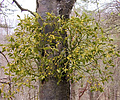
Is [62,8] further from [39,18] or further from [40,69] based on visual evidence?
[40,69]

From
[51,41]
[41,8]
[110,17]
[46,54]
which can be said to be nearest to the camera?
[51,41]

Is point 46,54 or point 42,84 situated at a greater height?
point 46,54

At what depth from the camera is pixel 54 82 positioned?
1579 millimetres

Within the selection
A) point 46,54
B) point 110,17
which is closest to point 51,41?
point 46,54

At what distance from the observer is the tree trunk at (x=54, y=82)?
1.57 metres

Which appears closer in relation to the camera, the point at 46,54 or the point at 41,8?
the point at 46,54

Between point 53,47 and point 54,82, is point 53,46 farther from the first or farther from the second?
point 54,82

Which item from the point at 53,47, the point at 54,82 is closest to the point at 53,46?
the point at 53,47

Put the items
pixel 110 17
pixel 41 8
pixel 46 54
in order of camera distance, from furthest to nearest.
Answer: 1. pixel 110 17
2. pixel 41 8
3. pixel 46 54

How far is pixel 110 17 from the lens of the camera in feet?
14.1

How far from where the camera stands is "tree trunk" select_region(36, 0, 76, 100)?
157 cm

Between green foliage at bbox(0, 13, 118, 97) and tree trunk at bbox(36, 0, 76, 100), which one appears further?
tree trunk at bbox(36, 0, 76, 100)

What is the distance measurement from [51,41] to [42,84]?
1.52 feet

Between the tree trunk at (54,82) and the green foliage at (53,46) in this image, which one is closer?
the green foliage at (53,46)
